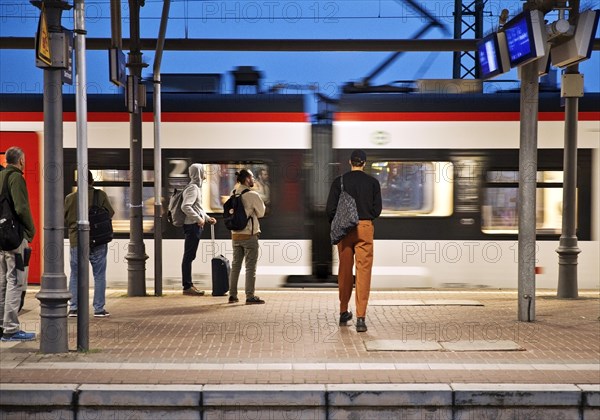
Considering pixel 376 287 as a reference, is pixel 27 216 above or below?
above

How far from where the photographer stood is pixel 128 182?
468 inches

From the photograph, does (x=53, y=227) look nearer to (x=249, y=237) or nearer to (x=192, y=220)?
(x=249, y=237)

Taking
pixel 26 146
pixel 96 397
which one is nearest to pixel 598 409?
pixel 96 397

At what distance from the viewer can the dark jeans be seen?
435 inches

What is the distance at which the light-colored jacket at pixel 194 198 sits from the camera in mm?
10836

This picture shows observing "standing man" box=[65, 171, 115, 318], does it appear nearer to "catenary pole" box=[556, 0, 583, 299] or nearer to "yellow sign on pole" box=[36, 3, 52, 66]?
"yellow sign on pole" box=[36, 3, 52, 66]

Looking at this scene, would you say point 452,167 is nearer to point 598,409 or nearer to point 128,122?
point 128,122

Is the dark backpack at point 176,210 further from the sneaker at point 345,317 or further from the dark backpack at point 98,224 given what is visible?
the sneaker at point 345,317

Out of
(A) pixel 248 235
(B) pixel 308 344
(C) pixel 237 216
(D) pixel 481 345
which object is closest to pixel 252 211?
(C) pixel 237 216

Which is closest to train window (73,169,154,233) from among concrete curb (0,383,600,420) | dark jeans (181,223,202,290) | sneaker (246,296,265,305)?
dark jeans (181,223,202,290)

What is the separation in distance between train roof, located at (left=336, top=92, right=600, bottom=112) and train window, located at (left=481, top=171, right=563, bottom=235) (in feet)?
3.25

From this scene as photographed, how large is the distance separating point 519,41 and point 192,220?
489 cm

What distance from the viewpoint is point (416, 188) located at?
11.7 m

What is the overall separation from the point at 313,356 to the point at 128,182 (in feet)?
18.9
